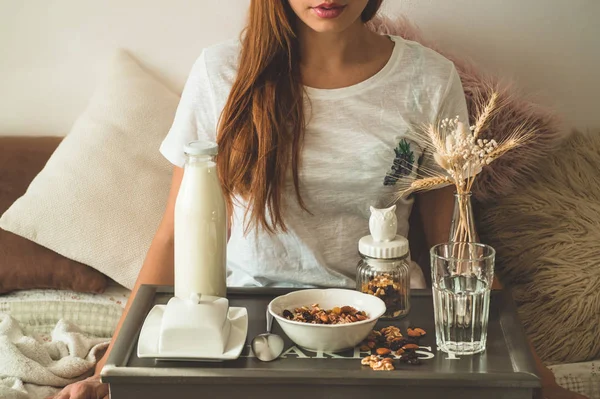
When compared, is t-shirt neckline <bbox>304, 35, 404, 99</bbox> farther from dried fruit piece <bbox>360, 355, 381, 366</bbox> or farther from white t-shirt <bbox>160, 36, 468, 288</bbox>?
dried fruit piece <bbox>360, 355, 381, 366</bbox>

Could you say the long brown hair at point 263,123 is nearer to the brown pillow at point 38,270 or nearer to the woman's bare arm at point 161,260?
the woman's bare arm at point 161,260

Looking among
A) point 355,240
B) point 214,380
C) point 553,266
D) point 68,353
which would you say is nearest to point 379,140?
point 355,240

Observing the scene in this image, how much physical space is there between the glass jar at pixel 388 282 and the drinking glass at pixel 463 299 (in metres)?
0.09

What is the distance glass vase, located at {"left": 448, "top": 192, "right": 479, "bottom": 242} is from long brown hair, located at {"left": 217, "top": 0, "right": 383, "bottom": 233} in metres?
0.35

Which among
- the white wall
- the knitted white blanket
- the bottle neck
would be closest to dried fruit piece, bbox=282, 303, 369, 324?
the bottle neck

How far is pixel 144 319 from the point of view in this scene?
1.13 m

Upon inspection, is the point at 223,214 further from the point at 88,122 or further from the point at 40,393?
the point at 88,122

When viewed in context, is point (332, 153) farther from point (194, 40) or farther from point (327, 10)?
point (194, 40)

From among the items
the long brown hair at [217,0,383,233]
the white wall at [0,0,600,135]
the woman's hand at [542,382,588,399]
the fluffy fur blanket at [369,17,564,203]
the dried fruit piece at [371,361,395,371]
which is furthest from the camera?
the white wall at [0,0,600,135]

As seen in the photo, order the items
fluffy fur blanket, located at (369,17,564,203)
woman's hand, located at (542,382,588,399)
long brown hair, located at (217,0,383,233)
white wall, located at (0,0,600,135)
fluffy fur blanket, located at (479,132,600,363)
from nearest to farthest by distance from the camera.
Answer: woman's hand, located at (542,382,588,399), long brown hair, located at (217,0,383,233), fluffy fur blanket, located at (479,132,600,363), fluffy fur blanket, located at (369,17,564,203), white wall, located at (0,0,600,135)

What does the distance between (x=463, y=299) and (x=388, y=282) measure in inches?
5.3

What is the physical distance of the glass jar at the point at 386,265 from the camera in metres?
1.13

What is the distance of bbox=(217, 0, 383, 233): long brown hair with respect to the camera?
1.34m

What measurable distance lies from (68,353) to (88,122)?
583 millimetres
